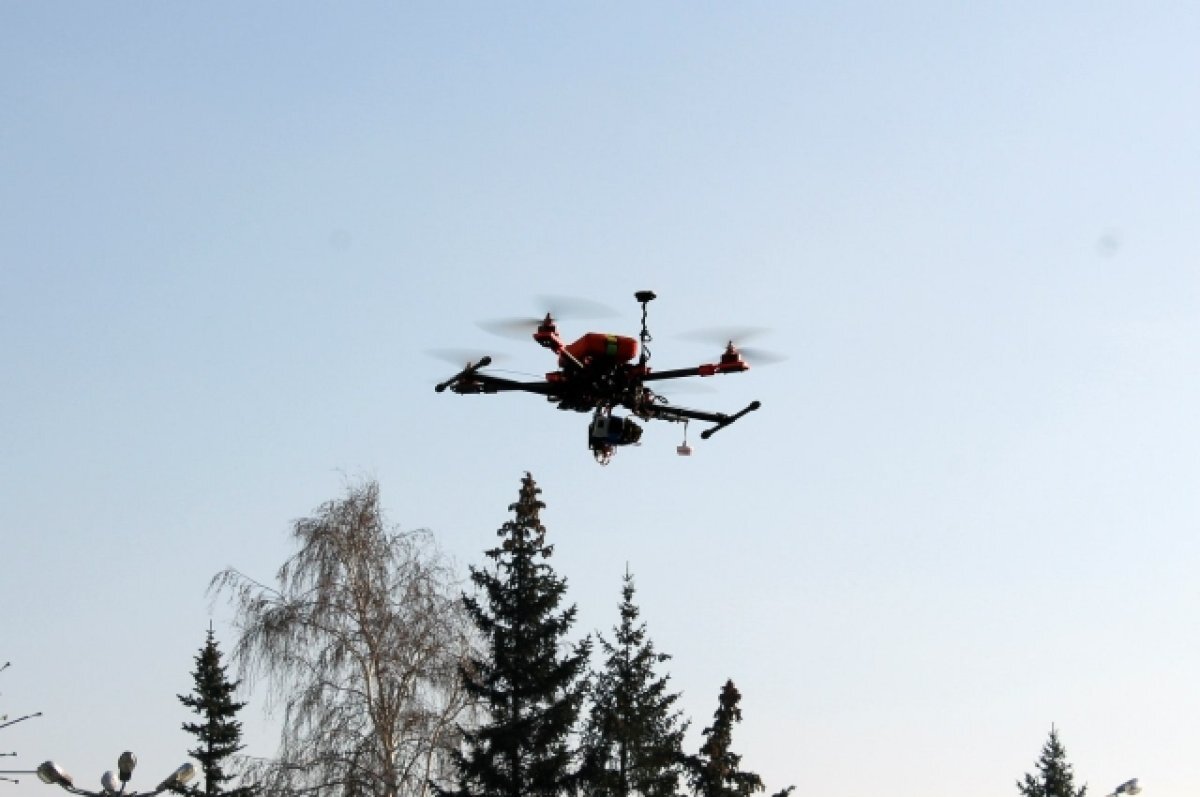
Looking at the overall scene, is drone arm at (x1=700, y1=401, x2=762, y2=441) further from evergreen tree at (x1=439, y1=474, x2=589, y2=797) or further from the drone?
evergreen tree at (x1=439, y1=474, x2=589, y2=797)

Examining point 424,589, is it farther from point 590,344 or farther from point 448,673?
point 590,344

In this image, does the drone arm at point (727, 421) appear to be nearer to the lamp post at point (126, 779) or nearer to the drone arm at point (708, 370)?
the drone arm at point (708, 370)

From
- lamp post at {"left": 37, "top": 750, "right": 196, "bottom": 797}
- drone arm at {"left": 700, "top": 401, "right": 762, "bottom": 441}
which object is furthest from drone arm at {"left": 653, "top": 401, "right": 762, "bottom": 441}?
lamp post at {"left": 37, "top": 750, "right": 196, "bottom": 797}

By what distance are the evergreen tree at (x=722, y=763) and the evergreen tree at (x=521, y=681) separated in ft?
20.4

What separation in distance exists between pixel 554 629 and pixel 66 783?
70.3 feet

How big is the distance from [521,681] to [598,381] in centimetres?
1381

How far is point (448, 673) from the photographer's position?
4250 cm

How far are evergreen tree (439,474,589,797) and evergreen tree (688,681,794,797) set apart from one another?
6.21 meters

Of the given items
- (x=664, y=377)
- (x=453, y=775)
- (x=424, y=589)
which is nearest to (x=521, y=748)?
(x=453, y=775)

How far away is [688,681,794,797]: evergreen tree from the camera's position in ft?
155

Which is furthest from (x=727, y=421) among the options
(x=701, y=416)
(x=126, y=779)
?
(x=126, y=779)

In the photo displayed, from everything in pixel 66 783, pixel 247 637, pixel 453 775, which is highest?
pixel 247 637

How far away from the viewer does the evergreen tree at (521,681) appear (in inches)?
1642

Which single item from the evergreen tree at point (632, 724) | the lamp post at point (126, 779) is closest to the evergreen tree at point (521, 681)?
the evergreen tree at point (632, 724)
